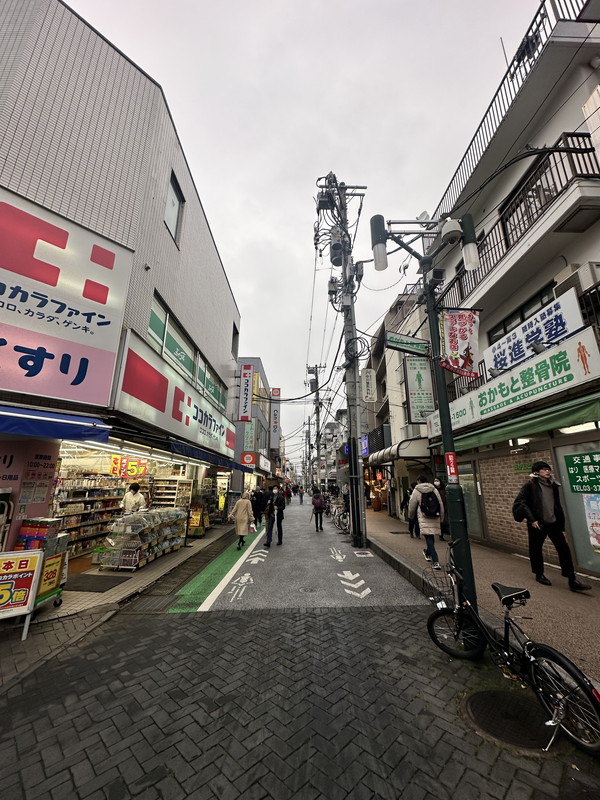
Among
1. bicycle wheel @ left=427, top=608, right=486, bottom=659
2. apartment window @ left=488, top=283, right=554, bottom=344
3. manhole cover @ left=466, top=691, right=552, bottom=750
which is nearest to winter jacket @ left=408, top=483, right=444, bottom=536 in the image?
bicycle wheel @ left=427, top=608, right=486, bottom=659

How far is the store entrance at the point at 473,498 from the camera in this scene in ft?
34.2

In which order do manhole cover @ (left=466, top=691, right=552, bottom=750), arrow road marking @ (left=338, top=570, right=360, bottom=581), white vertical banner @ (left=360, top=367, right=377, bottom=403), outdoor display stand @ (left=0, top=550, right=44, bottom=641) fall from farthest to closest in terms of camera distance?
white vertical banner @ (left=360, top=367, right=377, bottom=403) < arrow road marking @ (left=338, top=570, right=360, bottom=581) < outdoor display stand @ (left=0, top=550, right=44, bottom=641) < manhole cover @ (left=466, top=691, right=552, bottom=750)

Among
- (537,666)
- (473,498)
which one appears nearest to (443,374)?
(537,666)

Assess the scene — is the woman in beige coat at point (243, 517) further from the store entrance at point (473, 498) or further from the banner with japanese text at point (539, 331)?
the banner with japanese text at point (539, 331)

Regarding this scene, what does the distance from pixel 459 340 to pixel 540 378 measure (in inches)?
114

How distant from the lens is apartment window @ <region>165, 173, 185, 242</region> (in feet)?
35.0

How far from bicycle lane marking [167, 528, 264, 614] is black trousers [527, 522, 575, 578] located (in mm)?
6516

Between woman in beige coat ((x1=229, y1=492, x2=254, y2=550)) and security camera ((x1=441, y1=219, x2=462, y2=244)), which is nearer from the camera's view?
security camera ((x1=441, y1=219, x2=462, y2=244))

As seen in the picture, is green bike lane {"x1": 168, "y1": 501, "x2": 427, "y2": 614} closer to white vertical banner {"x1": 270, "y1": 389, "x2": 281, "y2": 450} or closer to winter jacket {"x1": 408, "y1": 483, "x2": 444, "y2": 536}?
winter jacket {"x1": 408, "y1": 483, "x2": 444, "y2": 536}

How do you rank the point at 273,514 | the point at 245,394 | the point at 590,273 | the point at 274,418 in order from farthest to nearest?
the point at 274,418
the point at 245,394
the point at 273,514
the point at 590,273

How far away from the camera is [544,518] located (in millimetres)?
5945

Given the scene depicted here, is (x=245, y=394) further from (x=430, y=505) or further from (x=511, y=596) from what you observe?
(x=511, y=596)

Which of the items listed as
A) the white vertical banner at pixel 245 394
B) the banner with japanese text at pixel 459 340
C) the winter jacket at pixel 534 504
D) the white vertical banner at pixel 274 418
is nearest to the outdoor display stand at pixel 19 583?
the banner with japanese text at pixel 459 340

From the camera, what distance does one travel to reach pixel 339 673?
3.63 m
